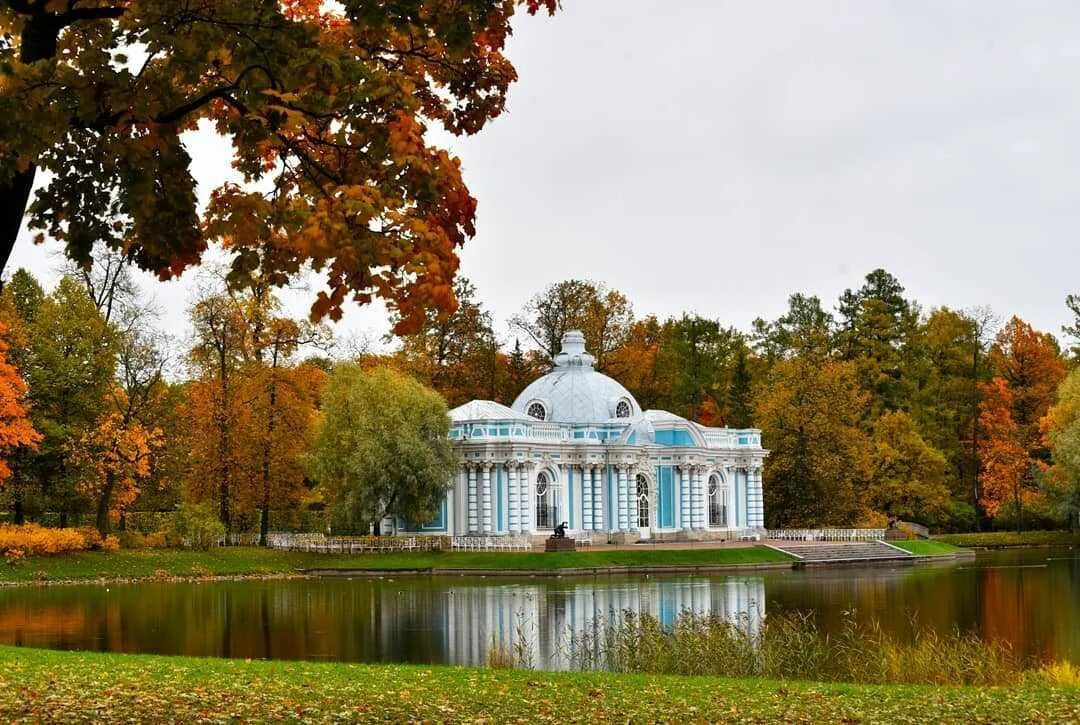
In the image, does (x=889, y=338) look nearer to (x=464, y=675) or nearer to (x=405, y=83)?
(x=464, y=675)

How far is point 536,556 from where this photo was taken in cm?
4347

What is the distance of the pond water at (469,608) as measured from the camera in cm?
2122

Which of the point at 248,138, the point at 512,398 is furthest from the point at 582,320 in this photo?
the point at 248,138

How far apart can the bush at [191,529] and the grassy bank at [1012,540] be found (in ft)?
104

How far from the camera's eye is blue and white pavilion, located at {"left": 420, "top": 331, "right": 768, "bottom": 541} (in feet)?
162

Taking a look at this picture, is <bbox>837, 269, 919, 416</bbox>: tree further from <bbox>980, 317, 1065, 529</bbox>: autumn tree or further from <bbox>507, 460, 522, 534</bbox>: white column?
<bbox>507, 460, 522, 534</bbox>: white column

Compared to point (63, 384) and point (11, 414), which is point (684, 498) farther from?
point (11, 414)

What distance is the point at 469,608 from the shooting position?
94.5 ft

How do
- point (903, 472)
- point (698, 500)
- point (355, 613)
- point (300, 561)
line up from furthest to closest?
1. point (903, 472)
2. point (698, 500)
3. point (300, 561)
4. point (355, 613)

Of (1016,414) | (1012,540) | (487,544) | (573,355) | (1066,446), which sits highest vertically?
(573,355)

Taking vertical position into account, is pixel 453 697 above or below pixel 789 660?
above

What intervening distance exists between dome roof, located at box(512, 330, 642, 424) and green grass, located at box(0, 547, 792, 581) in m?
10.0

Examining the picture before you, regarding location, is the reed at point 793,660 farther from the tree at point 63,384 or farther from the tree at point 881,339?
the tree at point 881,339

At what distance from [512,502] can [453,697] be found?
121 ft
